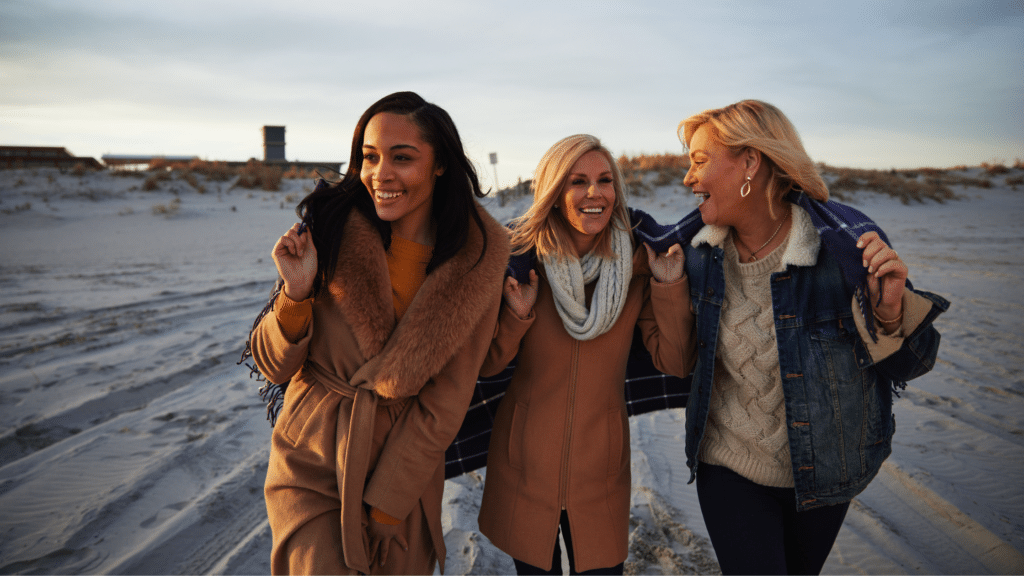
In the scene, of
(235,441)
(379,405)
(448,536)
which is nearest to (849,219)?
(379,405)

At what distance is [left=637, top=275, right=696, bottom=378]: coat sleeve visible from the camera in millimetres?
2301

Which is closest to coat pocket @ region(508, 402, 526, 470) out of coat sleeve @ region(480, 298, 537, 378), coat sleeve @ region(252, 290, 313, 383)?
coat sleeve @ region(480, 298, 537, 378)

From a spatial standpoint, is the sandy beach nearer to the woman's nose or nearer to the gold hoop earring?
the gold hoop earring

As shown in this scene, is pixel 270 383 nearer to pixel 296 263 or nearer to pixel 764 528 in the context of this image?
pixel 296 263

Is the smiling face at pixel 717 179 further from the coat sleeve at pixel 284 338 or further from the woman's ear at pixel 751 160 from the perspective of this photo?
the coat sleeve at pixel 284 338

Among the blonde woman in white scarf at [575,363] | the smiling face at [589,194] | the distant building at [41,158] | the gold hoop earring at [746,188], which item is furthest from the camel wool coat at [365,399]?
the distant building at [41,158]

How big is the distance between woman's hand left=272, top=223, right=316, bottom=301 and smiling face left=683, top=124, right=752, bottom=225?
153 cm

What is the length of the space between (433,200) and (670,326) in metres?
1.22

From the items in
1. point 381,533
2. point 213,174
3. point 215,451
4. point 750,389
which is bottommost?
point 215,451

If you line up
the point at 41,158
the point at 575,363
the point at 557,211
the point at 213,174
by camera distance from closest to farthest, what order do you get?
the point at 575,363 → the point at 557,211 → the point at 41,158 → the point at 213,174

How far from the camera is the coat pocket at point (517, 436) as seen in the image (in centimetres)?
232

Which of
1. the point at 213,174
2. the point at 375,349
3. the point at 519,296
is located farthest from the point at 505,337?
the point at 213,174

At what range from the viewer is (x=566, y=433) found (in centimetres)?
227

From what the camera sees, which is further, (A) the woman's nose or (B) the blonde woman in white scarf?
(B) the blonde woman in white scarf
